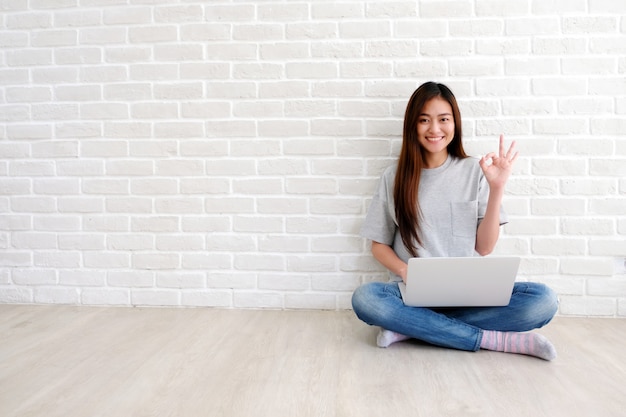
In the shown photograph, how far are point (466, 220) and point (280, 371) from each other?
0.96 metres

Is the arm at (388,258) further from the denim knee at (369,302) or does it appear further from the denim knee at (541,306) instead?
the denim knee at (541,306)

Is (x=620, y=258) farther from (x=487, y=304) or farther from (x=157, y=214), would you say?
(x=157, y=214)

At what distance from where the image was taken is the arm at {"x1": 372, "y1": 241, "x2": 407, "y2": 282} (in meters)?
2.02

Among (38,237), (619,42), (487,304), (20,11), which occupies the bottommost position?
(487,304)

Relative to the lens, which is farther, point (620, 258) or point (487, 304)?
point (620, 258)

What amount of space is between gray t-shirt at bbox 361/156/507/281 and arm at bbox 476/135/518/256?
4 cm

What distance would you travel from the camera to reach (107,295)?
2.43 m

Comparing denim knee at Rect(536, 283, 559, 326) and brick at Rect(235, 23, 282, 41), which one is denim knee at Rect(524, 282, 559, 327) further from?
brick at Rect(235, 23, 282, 41)

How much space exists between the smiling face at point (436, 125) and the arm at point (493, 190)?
0.20m

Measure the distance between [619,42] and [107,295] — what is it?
100 inches

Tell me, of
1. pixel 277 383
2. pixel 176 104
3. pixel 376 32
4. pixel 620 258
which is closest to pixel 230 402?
pixel 277 383

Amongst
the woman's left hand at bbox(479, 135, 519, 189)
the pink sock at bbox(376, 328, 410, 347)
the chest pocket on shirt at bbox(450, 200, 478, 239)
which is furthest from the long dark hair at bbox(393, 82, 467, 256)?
the pink sock at bbox(376, 328, 410, 347)

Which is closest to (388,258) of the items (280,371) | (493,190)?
(493,190)

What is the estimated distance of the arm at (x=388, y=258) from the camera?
2.02 metres
